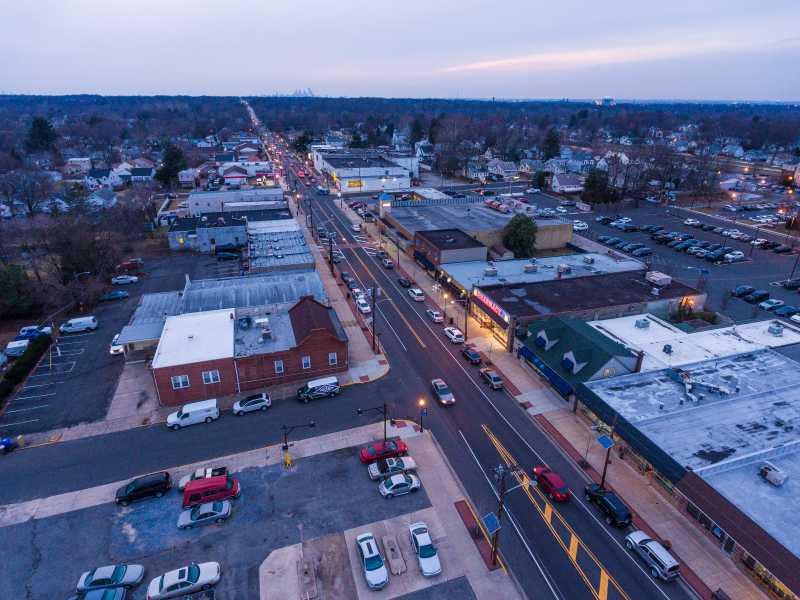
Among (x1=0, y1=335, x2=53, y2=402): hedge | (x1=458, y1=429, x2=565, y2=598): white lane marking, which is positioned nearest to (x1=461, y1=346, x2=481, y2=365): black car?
(x1=458, y1=429, x2=565, y2=598): white lane marking

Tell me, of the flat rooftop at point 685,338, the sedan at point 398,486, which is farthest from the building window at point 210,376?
the flat rooftop at point 685,338

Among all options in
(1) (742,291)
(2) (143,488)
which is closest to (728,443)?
(2) (143,488)

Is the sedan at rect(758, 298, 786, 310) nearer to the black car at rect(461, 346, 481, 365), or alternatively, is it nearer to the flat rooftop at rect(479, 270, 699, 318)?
the flat rooftop at rect(479, 270, 699, 318)

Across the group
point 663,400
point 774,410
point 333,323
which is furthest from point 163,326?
point 774,410

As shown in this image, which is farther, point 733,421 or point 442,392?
point 442,392

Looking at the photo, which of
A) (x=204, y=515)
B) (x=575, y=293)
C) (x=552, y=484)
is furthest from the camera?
(x=575, y=293)

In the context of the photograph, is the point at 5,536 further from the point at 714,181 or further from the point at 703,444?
the point at 714,181

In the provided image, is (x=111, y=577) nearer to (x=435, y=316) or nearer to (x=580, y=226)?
(x=435, y=316)
